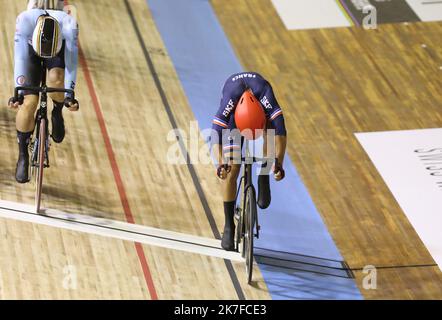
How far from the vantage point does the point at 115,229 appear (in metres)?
8.12

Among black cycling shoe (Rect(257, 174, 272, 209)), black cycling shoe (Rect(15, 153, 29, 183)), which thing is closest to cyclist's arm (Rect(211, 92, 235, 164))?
black cycling shoe (Rect(257, 174, 272, 209))

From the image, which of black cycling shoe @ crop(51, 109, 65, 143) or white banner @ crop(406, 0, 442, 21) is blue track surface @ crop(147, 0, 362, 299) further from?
white banner @ crop(406, 0, 442, 21)

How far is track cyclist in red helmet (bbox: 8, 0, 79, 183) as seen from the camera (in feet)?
24.4

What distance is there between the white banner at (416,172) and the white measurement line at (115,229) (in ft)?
5.66

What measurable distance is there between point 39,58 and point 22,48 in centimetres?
19

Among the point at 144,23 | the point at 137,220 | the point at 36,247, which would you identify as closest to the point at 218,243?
the point at 137,220

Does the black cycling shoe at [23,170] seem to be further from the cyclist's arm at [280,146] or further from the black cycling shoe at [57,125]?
the cyclist's arm at [280,146]

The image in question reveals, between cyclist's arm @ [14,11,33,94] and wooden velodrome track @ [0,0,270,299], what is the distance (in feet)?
3.74

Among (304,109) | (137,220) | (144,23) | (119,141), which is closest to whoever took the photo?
(137,220)

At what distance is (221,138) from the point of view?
725 cm

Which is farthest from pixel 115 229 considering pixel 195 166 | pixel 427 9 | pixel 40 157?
pixel 427 9

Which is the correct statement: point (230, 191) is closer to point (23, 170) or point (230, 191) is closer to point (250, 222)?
point (250, 222)
